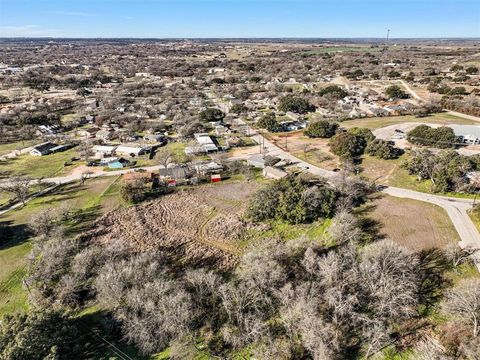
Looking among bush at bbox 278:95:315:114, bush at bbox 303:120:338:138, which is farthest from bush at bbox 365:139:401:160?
bush at bbox 278:95:315:114

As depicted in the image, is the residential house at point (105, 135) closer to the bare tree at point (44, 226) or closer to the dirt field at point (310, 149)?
the dirt field at point (310, 149)

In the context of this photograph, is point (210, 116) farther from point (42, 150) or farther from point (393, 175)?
point (393, 175)

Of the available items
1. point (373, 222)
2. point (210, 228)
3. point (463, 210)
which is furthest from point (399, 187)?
point (210, 228)

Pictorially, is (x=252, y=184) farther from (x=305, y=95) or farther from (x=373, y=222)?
(x=305, y=95)

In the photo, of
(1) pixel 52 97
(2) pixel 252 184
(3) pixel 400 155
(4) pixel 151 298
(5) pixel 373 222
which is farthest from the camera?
(1) pixel 52 97

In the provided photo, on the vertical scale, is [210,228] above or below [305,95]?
below

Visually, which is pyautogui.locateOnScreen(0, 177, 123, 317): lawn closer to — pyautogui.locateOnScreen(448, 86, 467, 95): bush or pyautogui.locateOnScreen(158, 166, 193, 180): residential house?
pyautogui.locateOnScreen(158, 166, 193, 180): residential house

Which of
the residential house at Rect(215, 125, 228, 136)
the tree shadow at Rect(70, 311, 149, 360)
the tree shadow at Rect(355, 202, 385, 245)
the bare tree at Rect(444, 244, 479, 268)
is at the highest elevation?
the residential house at Rect(215, 125, 228, 136)
